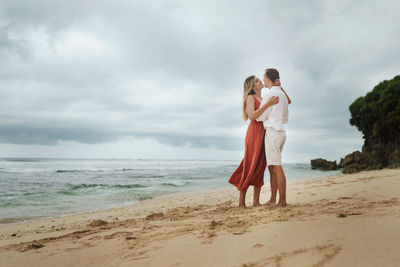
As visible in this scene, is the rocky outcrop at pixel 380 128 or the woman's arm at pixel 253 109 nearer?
the woman's arm at pixel 253 109

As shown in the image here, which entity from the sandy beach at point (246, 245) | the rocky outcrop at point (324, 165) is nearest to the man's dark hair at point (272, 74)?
the sandy beach at point (246, 245)

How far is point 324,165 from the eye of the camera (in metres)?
36.1

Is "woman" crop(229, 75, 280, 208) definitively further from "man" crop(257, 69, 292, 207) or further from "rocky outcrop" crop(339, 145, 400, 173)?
"rocky outcrop" crop(339, 145, 400, 173)

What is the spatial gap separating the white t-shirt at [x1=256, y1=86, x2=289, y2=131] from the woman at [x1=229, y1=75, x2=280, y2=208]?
0.25 meters

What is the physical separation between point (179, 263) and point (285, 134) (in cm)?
287

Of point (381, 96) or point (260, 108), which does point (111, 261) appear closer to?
point (260, 108)

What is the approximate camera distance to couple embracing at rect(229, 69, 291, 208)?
423cm

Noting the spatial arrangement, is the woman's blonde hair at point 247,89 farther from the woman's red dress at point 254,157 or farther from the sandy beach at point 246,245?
the sandy beach at point 246,245

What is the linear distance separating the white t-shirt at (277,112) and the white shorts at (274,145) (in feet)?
0.28

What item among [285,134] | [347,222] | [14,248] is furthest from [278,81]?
[14,248]

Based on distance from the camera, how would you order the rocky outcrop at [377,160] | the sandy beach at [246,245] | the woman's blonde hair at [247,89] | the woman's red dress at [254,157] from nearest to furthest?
the sandy beach at [246,245]
the woman's red dress at [254,157]
the woman's blonde hair at [247,89]
the rocky outcrop at [377,160]

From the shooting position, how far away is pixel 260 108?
4.36m

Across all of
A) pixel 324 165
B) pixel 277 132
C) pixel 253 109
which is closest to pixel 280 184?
pixel 277 132

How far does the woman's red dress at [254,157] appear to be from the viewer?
464 cm
